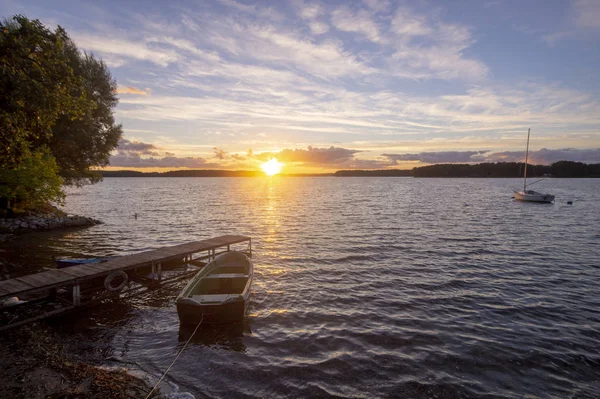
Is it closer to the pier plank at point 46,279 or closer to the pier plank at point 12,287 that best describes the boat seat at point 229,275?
the pier plank at point 46,279

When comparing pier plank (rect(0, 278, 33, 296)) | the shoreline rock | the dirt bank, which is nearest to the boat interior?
the dirt bank

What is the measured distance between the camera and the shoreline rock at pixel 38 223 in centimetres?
3338

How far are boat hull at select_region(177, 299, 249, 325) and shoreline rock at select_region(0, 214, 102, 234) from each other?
102 feet

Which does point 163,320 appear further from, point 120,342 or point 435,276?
point 435,276

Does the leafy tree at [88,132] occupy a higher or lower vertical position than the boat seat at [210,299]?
higher

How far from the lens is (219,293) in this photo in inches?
642

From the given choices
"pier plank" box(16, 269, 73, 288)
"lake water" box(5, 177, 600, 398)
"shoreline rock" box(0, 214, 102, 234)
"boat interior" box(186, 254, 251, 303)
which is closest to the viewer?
"lake water" box(5, 177, 600, 398)

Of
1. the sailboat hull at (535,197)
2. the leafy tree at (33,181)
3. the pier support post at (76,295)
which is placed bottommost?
the pier support post at (76,295)

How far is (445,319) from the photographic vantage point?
568 inches

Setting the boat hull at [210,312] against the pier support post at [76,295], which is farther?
the pier support post at [76,295]

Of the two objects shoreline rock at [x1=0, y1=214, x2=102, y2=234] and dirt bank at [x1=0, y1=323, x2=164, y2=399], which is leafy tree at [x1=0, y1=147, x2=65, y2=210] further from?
dirt bank at [x1=0, y1=323, x2=164, y2=399]

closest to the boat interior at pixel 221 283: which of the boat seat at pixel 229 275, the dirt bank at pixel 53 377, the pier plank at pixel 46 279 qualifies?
the boat seat at pixel 229 275

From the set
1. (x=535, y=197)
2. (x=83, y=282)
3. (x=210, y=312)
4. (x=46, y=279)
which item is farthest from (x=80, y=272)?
(x=535, y=197)

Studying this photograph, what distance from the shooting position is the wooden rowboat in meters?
13.1
